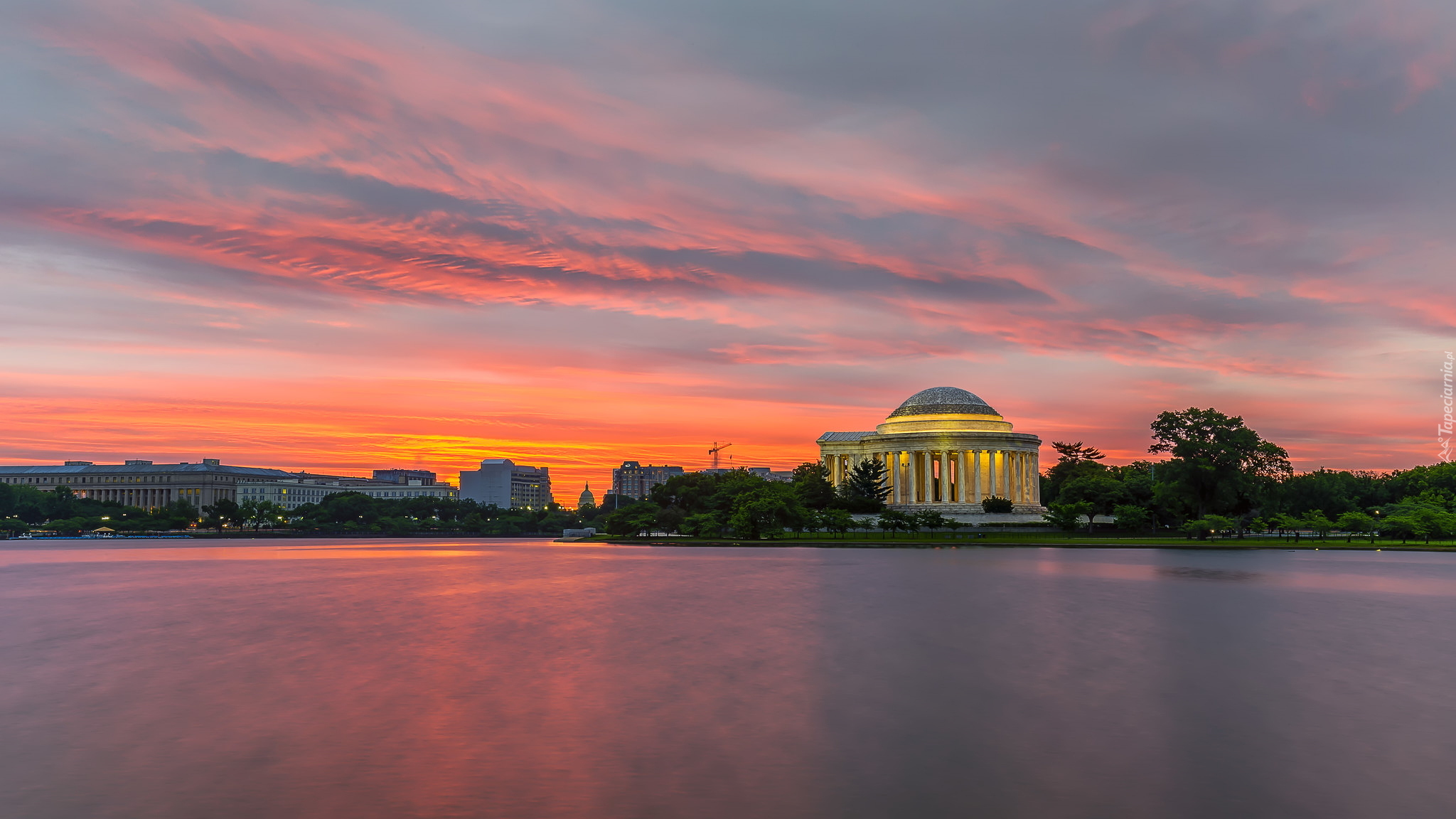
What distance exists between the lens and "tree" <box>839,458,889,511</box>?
135625 millimetres

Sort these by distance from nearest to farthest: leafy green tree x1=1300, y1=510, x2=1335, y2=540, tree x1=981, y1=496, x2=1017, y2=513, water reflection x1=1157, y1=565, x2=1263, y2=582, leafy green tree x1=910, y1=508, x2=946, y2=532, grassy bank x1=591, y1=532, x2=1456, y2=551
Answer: water reflection x1=1157, y1=565, x2=1263, y2=582, grassy bank x1=591, y1=532, x2=1456, y2=551, leafy green tree x1=1300, y1=510, x2=1335, y2=540, leafy green tree x1=910, y1=508, x2=946, y2=532, tree x1=981, y1=496, x2=1017, y2=513

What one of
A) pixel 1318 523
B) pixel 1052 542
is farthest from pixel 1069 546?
pixel 1318 523

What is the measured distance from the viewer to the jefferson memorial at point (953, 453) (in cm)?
14562

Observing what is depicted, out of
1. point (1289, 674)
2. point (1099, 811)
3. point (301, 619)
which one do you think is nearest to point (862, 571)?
point (301, 619)

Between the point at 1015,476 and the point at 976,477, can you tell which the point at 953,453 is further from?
the point at 1015,476

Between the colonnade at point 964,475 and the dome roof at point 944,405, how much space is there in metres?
6.11

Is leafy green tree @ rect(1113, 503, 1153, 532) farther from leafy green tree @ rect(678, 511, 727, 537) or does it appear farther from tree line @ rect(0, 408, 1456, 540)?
leafy green tree @ rect(678, 511, 727, 537)

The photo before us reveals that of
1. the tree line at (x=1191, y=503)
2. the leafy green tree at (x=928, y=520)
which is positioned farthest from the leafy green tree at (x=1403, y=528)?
the leafy green tree at (x=928, y=520)

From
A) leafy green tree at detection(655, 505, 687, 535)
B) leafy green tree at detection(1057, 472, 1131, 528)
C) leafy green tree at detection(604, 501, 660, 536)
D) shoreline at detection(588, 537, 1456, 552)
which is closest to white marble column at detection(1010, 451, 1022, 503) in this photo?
leafy green tree at detection(1057, 472, 1131, 528)

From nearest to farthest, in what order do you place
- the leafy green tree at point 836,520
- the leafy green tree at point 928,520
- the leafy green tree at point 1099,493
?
the leafy green tree at point 836,520, the leafy green tree at point 928,520, the leafy green tree at point 1099,493

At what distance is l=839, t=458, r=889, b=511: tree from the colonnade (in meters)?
2.42

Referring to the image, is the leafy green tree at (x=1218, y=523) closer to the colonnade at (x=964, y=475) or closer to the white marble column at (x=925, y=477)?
the colonnade at (x=964, y=475)

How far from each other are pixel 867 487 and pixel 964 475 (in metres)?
14.8

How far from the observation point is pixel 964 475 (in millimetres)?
148250
